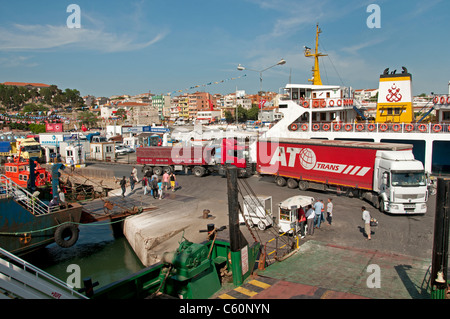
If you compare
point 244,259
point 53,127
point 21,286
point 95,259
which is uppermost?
point 53,127

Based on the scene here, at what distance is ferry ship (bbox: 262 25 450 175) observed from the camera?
81.3 feet

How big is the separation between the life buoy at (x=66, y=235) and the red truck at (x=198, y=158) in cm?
1261

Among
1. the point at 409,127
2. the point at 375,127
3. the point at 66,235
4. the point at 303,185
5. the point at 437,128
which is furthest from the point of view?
the point at 375,127

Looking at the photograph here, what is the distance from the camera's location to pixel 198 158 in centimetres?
2698

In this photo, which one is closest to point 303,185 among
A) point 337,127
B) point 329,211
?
point 329,211

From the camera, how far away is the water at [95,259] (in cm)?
1472

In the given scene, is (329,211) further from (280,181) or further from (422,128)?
(422,128)

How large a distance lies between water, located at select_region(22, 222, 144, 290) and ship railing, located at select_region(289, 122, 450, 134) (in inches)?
684

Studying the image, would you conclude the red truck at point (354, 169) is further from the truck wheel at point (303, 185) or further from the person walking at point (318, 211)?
the person walking at point (318, 211)

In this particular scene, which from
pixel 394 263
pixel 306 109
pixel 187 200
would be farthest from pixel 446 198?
pixel 306 109

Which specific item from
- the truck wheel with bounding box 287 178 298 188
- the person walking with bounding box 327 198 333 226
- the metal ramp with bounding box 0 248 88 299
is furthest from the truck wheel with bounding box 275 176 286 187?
the metal ramp with bounding box 0 248 88 299

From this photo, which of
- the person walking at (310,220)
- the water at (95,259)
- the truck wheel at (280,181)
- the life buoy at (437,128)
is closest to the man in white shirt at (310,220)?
the person walking at (310,220)

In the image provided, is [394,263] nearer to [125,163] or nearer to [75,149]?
[125,163]

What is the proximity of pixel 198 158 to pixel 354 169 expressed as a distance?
1293 centimetres
